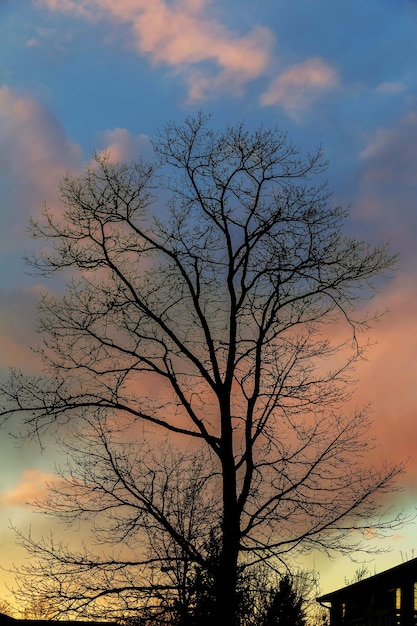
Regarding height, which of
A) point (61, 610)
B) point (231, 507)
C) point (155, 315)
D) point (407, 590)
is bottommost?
point (61, 610)

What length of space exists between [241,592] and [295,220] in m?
7.09

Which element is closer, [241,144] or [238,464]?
[238,464]

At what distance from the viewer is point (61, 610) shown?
14250 mm

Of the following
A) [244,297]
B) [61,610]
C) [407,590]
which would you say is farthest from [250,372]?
[407,590]

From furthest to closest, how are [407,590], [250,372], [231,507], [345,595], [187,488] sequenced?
[345,595] → [407,590] → [187,488] → [250,372] → [231,507]

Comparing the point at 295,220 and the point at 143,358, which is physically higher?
the point at 295,220

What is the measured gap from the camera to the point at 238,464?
47.9ft

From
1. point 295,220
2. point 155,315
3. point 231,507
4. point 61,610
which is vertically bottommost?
point 61,610

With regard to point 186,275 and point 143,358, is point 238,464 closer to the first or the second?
point 143,358

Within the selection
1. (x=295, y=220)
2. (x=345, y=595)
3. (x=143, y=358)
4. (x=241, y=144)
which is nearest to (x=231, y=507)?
(x=143, y=358)

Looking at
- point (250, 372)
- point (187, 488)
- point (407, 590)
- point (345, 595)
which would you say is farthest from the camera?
point (345, 595)

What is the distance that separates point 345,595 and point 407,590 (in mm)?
8316

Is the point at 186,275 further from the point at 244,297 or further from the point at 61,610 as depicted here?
the point at 61,610

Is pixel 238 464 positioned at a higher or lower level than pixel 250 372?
lower
